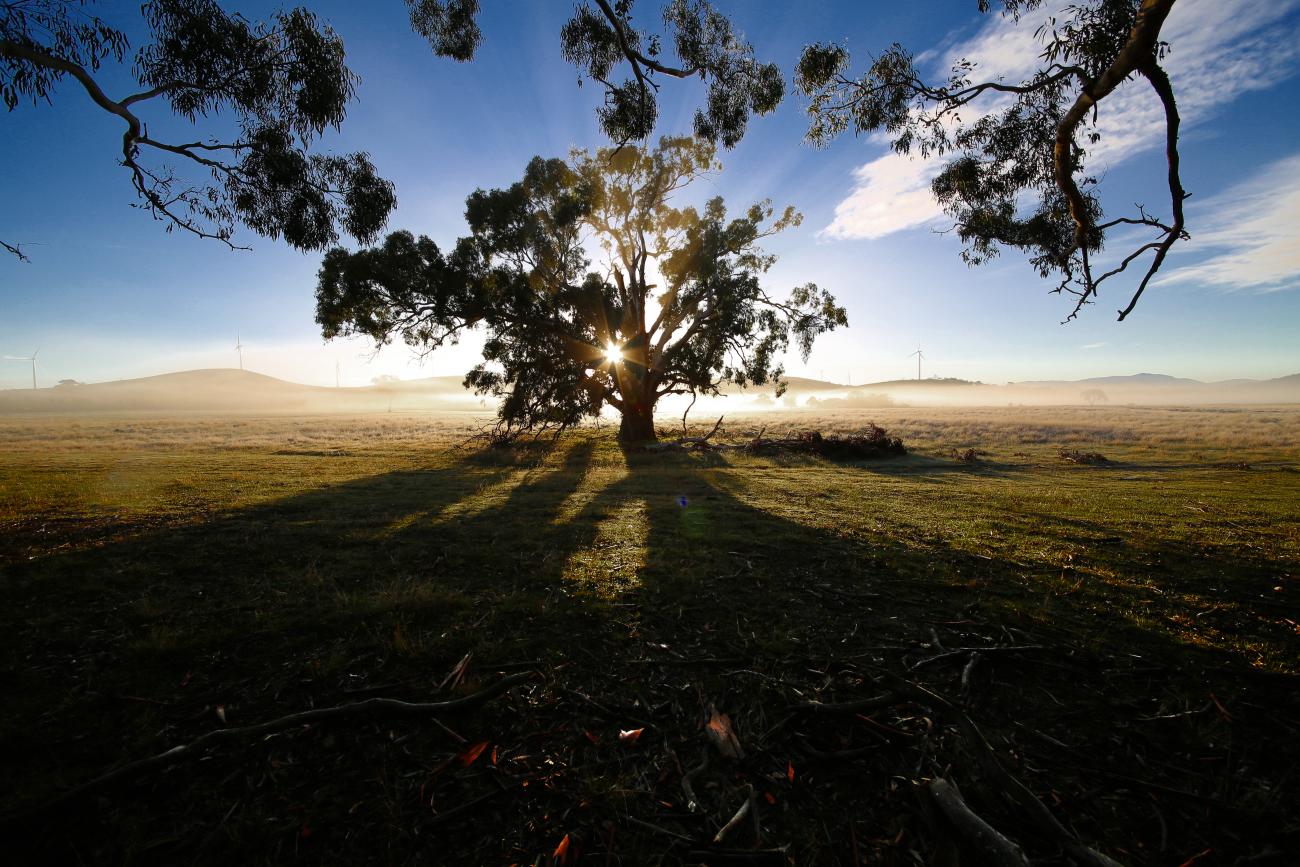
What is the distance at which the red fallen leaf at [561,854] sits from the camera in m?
2.41

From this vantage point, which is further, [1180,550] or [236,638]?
[1180,550]

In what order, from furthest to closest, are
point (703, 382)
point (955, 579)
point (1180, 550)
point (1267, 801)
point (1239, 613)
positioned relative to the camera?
point (703, 382), point (1180, 550), point (955, 579), point (1239, 613), point (1267, 801)

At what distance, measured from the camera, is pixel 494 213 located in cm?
2247

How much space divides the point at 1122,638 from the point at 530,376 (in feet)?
73.9

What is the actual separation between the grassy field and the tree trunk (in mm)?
17870

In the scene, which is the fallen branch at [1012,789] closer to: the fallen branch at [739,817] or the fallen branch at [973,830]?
the fallen branch at [973,830]

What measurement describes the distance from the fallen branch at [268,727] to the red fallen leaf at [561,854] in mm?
1330

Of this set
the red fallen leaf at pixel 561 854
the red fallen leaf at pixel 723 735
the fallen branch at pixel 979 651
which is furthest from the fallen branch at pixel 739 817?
the fallen branch at pixel 979 651

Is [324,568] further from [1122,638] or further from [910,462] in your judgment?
[910,462]

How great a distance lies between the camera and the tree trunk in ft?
88.0

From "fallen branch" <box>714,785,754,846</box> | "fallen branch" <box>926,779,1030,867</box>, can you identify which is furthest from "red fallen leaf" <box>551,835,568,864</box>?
"fallen branch" <box>926,779,1030,867</box>

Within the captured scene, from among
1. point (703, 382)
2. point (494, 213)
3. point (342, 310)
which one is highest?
point (494, 213)

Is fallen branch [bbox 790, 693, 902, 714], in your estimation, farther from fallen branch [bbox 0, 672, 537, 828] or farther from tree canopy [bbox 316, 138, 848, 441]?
tree canopy [bbox 316, 138, 848, 441]

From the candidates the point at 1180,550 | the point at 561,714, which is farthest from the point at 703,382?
the point at 561,714
